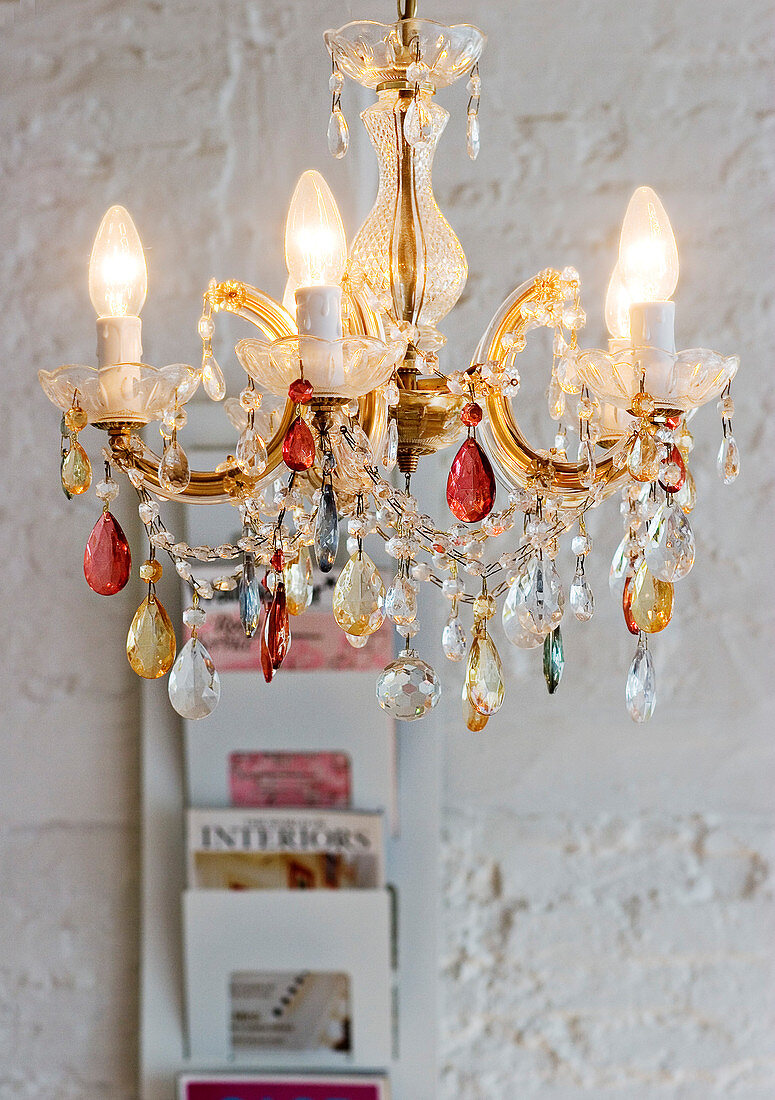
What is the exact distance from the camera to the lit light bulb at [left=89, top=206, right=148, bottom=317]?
2.18 ft

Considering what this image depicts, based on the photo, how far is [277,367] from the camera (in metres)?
0.58

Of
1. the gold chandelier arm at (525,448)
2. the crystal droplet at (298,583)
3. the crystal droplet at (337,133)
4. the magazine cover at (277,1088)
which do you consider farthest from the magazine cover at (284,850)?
the crystal droplet at (337,133)

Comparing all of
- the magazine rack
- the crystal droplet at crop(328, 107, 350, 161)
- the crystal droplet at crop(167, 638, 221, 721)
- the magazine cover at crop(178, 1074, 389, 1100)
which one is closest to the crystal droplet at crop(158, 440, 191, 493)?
the crystal droplet at crop(167, 638, 221, 721)

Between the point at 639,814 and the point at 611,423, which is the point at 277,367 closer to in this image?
the point at 611,423

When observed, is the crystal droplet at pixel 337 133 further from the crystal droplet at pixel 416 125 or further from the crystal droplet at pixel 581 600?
the crystal droplet at pixel 581 600

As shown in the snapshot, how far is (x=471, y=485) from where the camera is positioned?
1.89ft

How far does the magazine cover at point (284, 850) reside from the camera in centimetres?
130

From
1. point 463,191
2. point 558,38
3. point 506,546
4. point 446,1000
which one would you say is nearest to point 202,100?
point 463,191

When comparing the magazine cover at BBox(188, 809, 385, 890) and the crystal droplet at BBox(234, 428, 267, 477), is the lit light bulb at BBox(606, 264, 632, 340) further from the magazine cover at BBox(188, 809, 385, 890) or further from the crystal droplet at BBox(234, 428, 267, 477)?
the magazine cover at BBox(188, 809, 385, 890)

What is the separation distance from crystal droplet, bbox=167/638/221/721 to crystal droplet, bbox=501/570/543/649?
0.59 ft

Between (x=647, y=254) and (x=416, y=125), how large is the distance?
0.16 meters

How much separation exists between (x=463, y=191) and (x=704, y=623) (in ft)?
2.03

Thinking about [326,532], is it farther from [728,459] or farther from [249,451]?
[728,459]

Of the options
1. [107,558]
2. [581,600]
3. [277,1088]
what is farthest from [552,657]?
[277,1088]
